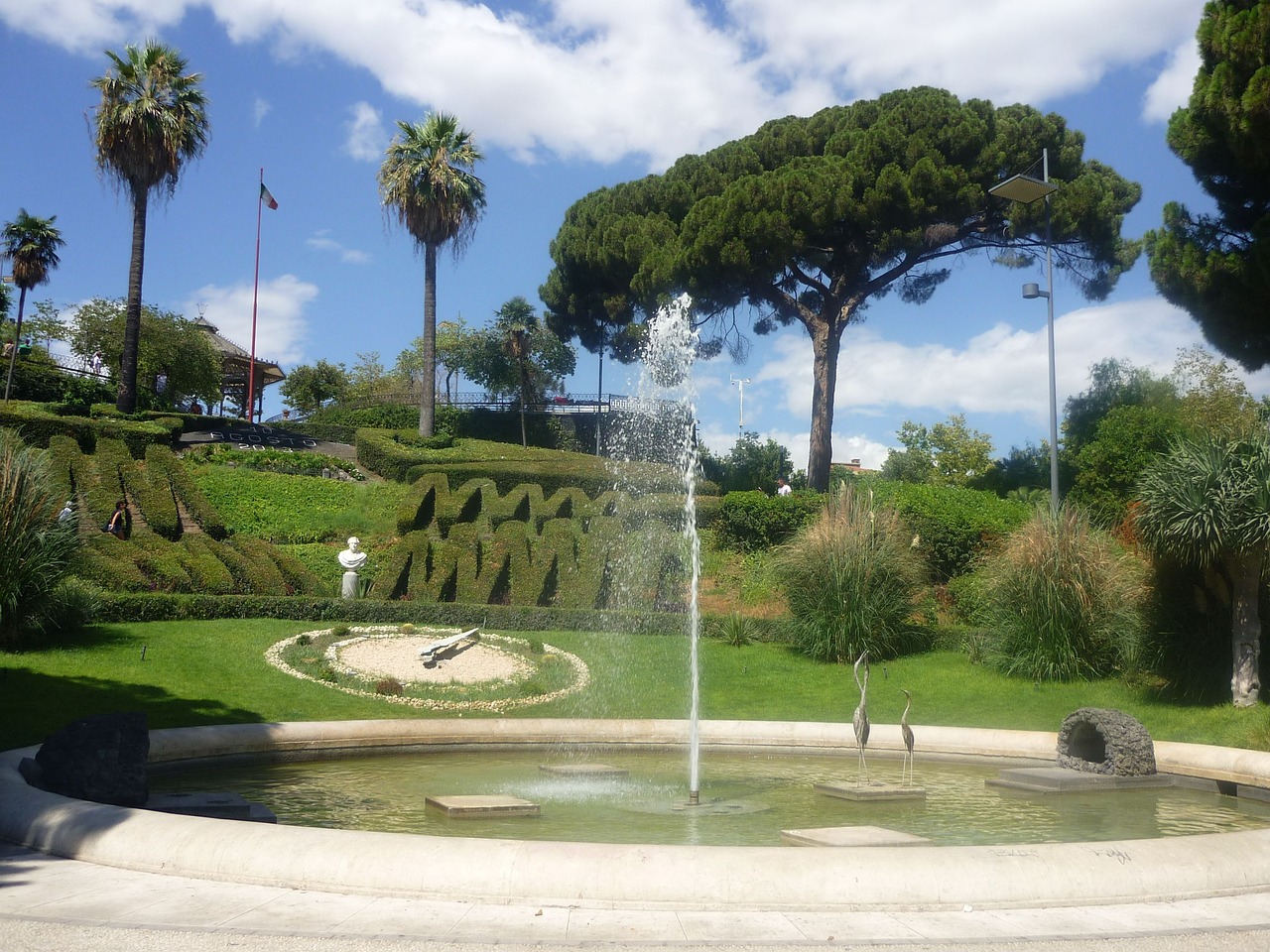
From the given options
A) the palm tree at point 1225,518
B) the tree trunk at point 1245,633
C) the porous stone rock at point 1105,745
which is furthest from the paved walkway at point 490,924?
the tree trunk at point 1245,633

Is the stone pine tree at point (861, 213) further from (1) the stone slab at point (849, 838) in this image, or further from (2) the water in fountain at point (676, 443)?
(1) the stone slab at point (849, 838)

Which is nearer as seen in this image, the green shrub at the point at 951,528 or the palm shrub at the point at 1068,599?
the palm shrub at the point at 1068,599

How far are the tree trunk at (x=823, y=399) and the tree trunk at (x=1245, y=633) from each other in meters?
18.8

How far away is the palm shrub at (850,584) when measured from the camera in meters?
19.6

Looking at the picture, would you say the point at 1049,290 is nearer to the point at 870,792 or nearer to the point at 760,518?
the point at 760,518

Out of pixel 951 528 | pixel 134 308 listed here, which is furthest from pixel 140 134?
pixel 951 528

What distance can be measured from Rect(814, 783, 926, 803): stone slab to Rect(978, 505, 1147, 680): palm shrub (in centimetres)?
796

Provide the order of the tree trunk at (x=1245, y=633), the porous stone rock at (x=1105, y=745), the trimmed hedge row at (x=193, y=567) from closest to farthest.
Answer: the porous stone rock at (x=1105, y=745)
the tree trunk at (x=1245, y=633)
the trimmed hedge row at (x=193, y=567)

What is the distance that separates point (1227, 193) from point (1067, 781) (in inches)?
716

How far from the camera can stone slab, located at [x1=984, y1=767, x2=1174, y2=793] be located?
36.2ft

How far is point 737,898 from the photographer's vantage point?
588 centimetres

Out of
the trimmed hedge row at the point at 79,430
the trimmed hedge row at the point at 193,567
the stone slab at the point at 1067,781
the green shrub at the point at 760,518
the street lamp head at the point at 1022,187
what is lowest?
the stone slab at the point at 1067,781

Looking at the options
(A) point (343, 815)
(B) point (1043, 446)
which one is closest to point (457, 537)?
(A) point (343, 815)

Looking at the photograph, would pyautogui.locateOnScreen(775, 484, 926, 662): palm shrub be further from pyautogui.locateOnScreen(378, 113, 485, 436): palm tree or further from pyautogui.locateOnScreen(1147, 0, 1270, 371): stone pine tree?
pyautogui.locateOnScreen(378, 113, 485, 436): palm tree
